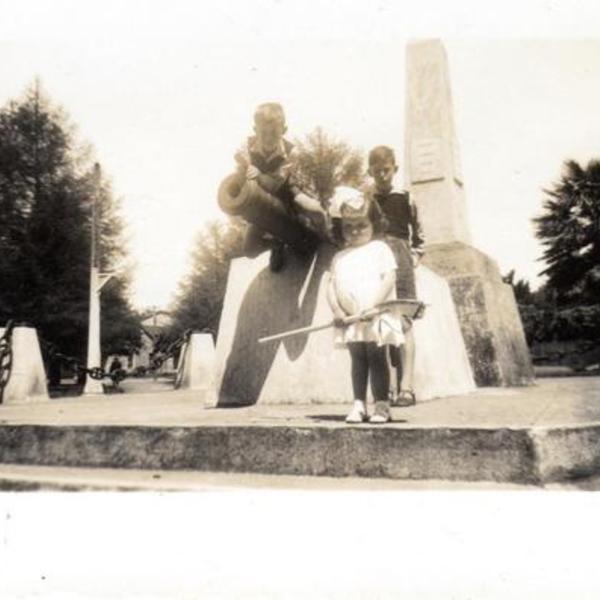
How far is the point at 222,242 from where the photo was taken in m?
27.7

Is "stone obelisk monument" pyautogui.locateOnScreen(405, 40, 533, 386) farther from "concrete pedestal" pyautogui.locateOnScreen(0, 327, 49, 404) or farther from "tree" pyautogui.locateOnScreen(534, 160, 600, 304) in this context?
"tree" pyautogui.locateOnScreen(534, 160, 600, 304)

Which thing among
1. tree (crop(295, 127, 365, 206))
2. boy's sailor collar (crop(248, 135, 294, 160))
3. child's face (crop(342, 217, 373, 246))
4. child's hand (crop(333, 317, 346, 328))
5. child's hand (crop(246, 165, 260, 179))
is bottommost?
child's hand (crop(333, 317, 346, 328))

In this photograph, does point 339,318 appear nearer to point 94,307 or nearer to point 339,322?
point 339,322

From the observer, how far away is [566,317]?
25.7 meters

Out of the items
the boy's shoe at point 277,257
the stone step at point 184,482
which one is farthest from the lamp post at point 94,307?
the stone step at point 184,482

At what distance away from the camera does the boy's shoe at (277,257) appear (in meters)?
4.93

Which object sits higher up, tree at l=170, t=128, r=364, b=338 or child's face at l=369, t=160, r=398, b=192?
tree at l=170, t=128, r=364, b=338

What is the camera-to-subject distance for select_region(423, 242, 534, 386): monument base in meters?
6.74

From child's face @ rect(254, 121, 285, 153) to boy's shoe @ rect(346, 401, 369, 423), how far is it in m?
1.69

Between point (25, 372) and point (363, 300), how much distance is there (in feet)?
16.1

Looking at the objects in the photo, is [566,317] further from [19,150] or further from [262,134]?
[262,134]

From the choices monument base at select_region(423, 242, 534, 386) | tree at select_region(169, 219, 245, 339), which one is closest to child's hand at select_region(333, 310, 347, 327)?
monument base at select_region(423, 242, 534, 386)

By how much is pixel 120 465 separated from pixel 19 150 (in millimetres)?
14675

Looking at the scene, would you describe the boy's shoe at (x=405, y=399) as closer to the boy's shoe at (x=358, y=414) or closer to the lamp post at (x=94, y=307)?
the boy's shoe at (x=358, y=414)
